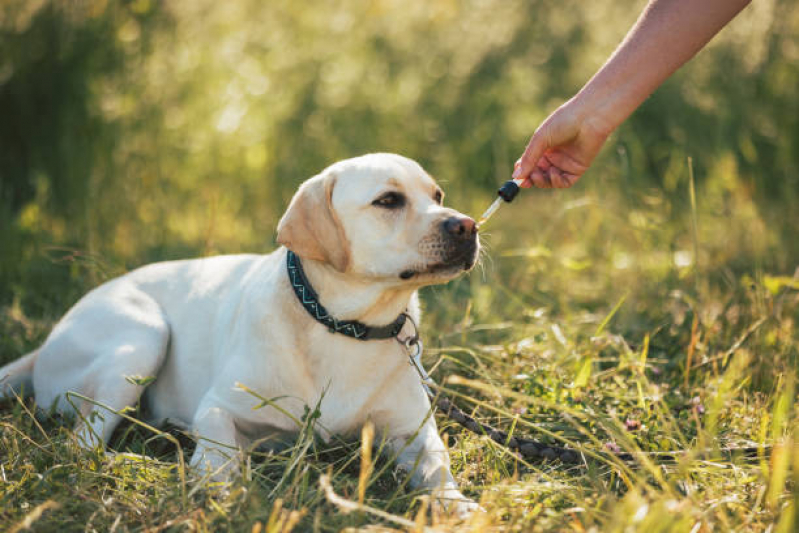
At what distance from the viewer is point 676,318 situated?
3.46 metres

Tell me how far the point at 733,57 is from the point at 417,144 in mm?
2717

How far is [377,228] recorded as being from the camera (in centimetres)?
233

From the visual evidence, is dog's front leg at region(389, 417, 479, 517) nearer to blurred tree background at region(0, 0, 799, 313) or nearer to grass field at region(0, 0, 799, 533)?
grass field at region(0, 0, 799, 533)

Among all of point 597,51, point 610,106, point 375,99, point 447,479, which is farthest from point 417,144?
point 447,479

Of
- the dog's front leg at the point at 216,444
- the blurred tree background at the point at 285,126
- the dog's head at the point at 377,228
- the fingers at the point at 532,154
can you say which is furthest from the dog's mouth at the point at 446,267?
the blurred tree background at the point at 285,126

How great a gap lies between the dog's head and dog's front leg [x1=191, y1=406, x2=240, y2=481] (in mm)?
616

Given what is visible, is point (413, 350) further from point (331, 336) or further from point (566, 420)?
point (566, 420)

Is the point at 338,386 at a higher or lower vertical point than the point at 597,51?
lower

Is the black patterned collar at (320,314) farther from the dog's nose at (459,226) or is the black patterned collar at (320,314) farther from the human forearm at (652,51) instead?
the human forearm at (652,51)

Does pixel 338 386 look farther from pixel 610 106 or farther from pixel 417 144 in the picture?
pixel 417 144

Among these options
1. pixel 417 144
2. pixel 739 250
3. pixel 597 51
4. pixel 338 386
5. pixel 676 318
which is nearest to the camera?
pixel 338 386

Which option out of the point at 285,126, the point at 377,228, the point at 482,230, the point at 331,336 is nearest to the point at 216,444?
the point at 331,336

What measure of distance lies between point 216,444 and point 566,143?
64.1 inches

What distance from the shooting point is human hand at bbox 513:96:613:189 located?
249cm
